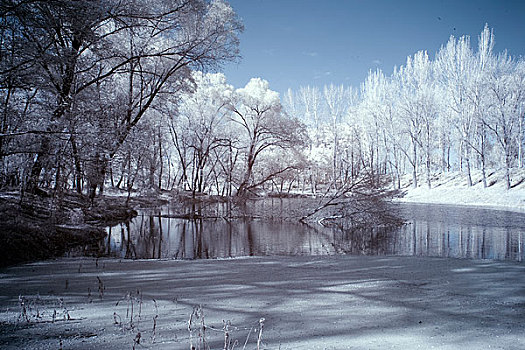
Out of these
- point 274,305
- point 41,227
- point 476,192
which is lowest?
point 274,305

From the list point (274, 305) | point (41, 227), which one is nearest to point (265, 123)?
point (41, 227)

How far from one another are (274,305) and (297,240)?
6384 millimetres

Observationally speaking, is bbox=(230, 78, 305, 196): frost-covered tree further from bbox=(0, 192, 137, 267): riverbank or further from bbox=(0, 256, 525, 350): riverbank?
bbox=(0, 256, 525, 350): riverbank

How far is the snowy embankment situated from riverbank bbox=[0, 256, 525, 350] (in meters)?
17.3

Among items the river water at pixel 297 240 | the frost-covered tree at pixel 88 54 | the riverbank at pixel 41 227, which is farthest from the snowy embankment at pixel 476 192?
the riverbank at pixel 41 227

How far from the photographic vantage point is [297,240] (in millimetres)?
9648

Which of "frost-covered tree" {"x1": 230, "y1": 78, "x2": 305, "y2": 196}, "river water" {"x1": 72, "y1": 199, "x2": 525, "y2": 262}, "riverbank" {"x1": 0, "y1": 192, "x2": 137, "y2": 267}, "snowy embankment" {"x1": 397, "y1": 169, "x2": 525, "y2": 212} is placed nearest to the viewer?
"riverbank" {"x1": 0, "y1": 192, "x2": 137, "y2": 267}

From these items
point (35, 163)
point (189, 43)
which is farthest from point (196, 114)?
point (35, 163)

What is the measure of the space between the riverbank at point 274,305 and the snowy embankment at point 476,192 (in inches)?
683

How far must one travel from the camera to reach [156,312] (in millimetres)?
3133

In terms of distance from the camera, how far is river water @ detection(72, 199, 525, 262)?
780cm

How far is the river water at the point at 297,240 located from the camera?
25.6 ft

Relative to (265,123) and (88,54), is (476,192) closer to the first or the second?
(265,123)

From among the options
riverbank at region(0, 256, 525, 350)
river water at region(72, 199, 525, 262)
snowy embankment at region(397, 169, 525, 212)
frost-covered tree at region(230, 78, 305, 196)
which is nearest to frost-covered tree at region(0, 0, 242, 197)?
river water at region(72, 199, 525, 262)
